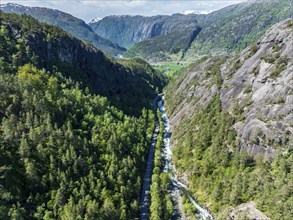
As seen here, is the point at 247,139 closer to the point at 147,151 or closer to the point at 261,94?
the point at 261,94

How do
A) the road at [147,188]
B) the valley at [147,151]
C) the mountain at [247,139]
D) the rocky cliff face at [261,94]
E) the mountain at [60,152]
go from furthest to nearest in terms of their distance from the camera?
the rocky cliff face at [261,94], the road at [147,188], the mountain at [247,139], the valley at [147,151], the mountain at [60,152]

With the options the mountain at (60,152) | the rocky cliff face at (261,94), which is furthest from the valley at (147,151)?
the rocky cliff face at (261,94)

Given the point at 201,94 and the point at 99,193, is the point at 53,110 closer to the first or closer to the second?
the point at 99,193

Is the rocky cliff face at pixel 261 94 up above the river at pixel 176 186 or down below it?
above

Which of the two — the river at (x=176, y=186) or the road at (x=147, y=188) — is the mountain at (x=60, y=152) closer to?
the road at (x=147, y=188)

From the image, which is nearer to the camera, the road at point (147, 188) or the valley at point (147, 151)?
the valley at point (147, 151)

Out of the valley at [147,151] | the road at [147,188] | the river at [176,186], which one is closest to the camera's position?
the valley at [147,151]

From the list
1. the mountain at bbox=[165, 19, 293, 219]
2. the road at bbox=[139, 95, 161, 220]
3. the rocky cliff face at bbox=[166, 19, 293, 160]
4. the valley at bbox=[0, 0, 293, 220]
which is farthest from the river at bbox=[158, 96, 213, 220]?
the rocky cliff face at bbox=[166, 19, 293, 160]

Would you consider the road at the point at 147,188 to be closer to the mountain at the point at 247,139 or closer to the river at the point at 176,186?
the river at the point at 176,186

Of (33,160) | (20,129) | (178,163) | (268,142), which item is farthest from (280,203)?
(20,129)
